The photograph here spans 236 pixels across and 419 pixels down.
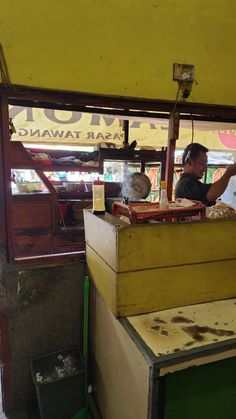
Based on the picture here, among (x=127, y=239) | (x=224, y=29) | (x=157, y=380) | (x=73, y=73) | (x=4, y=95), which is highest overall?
(x=224, y=29)

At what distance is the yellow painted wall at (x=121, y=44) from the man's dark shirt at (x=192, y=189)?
0.63m

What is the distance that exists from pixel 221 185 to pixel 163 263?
1.01 meters

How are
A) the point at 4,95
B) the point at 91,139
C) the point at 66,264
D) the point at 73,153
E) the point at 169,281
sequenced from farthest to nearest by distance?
the point at 91,139, the point at 73,153, the point at 66,264, the point at 4,95, the point at 169,281

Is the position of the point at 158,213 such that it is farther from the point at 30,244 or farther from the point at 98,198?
the point at 30,244

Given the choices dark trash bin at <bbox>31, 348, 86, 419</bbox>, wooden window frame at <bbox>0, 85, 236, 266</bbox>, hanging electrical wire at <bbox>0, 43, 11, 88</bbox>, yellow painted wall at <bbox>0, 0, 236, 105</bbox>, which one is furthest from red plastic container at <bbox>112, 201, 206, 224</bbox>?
dark trash bin at <bbox>31, 348, 86, 419</bbox>

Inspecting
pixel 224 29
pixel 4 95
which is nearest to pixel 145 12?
pixel 224 29

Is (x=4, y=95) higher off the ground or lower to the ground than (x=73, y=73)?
lower

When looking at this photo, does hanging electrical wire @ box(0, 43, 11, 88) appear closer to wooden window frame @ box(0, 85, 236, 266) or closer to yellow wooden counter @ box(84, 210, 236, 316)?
wooden window frame @ box(0, 85, 236, 266)

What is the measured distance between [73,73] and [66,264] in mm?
1227

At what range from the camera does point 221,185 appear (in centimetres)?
207

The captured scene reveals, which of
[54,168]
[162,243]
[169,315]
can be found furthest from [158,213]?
[54,168]

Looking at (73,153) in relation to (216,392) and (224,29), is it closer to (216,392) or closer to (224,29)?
(224,29)

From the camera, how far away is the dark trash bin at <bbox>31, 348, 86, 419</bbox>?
5.41 ft

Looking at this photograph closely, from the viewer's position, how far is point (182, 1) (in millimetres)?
1799
